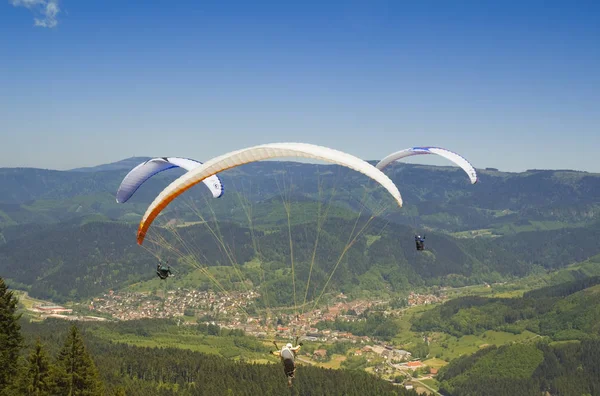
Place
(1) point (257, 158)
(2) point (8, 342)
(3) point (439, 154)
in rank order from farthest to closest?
(3) point (439, 154) < (2) point (8, 342) < (1) point (257, 158)

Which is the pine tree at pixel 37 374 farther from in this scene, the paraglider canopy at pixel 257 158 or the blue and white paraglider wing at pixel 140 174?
the paraglider canopy at pixel 257 158

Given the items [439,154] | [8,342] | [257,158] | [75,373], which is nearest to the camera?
[257,158]

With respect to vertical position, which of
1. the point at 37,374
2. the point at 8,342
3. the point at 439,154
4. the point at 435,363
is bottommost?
the point at 435,363

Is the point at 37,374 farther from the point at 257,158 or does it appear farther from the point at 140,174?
the point at 257,158

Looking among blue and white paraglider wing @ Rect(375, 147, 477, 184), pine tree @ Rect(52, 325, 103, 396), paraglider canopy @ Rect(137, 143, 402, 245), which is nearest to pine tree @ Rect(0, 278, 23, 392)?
pine tree @ Rect(52, 325, 103, 396)

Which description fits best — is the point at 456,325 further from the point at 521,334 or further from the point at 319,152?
the point at 319,152

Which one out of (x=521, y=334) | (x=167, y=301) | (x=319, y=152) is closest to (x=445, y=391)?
(x=521, y=334)

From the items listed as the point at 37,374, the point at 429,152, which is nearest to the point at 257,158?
the point at 429,152
